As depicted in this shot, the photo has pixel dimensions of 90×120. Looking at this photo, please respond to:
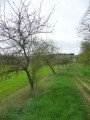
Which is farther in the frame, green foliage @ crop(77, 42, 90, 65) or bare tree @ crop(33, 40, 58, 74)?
green foliage @ crop(77, 42, 90, 65)

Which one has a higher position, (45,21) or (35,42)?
(45,21)

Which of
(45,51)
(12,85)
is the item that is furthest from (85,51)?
(12,85)

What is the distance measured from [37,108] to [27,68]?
3.60 metres

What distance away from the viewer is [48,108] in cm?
382

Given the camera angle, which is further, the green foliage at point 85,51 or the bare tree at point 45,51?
the green foliage at point 85,51

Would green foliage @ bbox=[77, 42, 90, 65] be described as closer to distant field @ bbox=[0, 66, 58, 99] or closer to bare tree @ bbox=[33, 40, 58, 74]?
bare tree @ bbox=[33, 40, 58, 74]

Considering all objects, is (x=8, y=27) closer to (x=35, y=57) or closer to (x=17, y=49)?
(x=17, y=49)

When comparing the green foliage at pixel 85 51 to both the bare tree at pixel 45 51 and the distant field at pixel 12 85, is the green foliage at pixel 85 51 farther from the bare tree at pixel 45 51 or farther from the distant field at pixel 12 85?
the distant field at pixel 12 85

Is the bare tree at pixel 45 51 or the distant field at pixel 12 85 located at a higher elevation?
the bare tree at pixel 45 51

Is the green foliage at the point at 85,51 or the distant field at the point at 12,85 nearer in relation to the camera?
the distant field at the point at 12,85

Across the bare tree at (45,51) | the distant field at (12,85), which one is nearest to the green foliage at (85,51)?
the bare tree at (45,51)

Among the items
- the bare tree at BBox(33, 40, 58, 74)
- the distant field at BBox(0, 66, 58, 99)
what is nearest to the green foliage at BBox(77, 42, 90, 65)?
the bare tree at BBox(33, 40, 58, 74)

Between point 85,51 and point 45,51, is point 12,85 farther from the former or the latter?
point 85,51

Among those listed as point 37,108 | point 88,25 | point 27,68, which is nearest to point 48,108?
point 37,108
